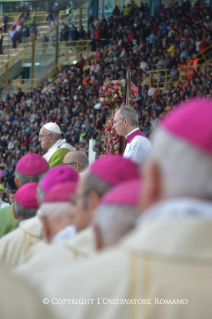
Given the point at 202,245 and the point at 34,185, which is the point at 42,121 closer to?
the point at 34,185

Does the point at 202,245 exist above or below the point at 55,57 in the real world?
above

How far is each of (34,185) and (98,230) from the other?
210cm

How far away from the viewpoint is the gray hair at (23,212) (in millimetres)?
3642

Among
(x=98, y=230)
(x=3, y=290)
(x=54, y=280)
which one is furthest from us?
(x=98, y=230)

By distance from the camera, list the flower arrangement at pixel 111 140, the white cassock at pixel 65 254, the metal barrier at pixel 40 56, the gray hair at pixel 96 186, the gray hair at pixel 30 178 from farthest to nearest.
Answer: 1. the metal barrier at pixel 40 56
2. the flower arrangement at pixel 111 140
3. the gray hair at pixel 30 178
4. the gray hair at pixel 96 186
5. the white cassock at pixel 65 254

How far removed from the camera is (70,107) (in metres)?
20.5

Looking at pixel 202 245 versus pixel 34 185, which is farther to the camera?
pixel 34 185

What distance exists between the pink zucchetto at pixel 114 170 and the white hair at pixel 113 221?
16.4 inches

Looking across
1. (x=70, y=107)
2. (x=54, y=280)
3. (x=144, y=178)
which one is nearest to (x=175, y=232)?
(x=144, y=178)

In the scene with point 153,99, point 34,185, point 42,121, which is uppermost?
point 34,185

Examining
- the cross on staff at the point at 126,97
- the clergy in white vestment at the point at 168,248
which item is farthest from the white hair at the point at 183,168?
the cross on staff at the point at 126,97

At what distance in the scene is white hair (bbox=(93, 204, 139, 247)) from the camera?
1.66 m

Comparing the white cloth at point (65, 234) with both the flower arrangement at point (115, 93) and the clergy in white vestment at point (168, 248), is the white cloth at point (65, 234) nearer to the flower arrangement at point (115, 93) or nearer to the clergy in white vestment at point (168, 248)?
the clergy in white vestment at point (168, 248)

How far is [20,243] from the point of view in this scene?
3.06 metres
